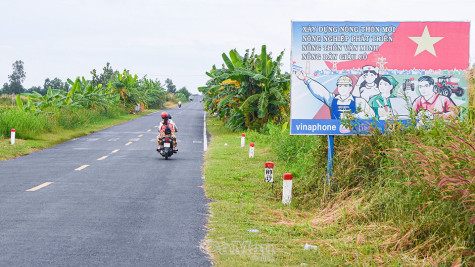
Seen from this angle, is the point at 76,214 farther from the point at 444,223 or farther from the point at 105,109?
the point at 105,109

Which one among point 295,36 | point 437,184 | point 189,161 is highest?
point 295,36

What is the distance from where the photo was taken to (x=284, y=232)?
8.36 m

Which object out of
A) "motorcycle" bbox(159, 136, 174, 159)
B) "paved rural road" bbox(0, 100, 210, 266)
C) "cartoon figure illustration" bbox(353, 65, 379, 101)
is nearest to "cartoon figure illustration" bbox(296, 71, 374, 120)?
"cartoon figure illustration" bbox(353, 65, 379, 101)

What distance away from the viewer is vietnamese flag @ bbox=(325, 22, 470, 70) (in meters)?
10.5

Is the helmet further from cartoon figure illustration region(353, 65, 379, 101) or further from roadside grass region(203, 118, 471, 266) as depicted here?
roadside grass region(203, 118, 471, 266)

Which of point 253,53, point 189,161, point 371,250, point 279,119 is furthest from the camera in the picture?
point 253,53

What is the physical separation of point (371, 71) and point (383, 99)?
59cm

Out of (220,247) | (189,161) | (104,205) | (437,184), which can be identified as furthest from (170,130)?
(437,184)

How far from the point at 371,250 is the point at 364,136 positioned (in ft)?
11.3

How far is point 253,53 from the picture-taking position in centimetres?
3406

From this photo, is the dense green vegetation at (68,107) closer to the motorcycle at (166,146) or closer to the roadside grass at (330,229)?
the motorcycle at (166,146)

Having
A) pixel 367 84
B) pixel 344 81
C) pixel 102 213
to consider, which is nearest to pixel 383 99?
pixel 367 84

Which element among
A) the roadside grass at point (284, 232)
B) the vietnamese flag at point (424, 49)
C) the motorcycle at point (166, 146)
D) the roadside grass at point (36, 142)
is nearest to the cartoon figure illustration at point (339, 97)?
the vietnamese flag at point (424, 49)

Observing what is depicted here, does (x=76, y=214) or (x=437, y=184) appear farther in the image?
(x=76, y=214)
